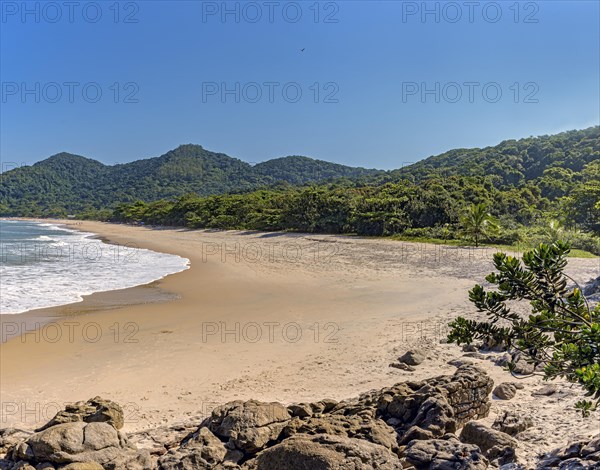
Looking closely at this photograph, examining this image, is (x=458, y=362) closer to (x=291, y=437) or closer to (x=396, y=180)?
(x=291, y=437)

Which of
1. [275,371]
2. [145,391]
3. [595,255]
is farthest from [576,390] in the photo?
[595,255]

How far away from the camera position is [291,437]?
4.45m

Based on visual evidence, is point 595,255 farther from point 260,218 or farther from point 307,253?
point 260,218

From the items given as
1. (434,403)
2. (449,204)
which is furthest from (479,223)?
(434,403)

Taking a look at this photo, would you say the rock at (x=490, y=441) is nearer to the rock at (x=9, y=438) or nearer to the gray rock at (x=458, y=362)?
the gray rock at (x=458, y=362)

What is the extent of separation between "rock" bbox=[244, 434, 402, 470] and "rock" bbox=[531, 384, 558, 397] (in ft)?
11.0

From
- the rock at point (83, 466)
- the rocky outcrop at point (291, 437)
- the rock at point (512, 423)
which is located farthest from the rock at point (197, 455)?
the rock at point (512, 423)

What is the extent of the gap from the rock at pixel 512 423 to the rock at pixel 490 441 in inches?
14.2

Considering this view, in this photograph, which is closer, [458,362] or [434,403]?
[434,403]

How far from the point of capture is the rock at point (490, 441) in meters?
4.71

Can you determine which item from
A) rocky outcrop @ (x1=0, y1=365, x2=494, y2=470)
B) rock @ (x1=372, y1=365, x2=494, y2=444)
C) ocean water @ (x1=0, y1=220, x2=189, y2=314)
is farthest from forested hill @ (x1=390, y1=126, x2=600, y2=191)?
rocky outcrop @ (x1=0, y1=365, x2=494, y2=470)

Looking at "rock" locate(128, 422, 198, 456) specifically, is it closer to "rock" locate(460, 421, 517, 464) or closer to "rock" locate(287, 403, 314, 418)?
"rock" locate(287, 403, 314, 418)

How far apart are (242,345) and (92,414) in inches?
171

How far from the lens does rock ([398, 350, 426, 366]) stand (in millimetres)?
8039
